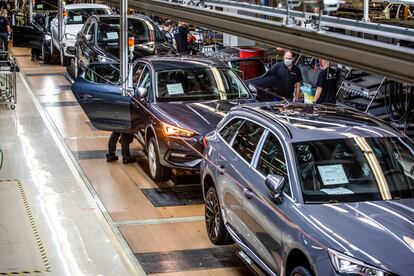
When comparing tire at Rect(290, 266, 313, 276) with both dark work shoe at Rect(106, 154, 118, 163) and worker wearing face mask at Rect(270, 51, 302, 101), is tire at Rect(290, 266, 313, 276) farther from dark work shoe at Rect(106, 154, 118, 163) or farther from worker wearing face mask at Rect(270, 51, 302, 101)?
worker wearing face mask at Rect(270, 51, 302, 101)

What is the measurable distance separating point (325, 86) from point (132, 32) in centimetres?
747

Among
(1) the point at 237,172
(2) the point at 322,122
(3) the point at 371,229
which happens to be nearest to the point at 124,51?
(1) the point at 237,172

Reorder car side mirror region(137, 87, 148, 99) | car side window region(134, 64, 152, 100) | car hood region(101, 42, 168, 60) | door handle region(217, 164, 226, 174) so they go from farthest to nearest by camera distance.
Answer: car hood region(101, 42, 168, 60) → car side window region(134, 64, 152, 100) → car side mirror region(137, 87, 148, 99) → door handle region(217, 164, 226, 174)

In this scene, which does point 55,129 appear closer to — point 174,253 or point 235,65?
point 235,65

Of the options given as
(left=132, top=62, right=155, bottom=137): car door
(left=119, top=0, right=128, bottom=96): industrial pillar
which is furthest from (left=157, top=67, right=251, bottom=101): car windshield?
(left=119, top=0, right=128, bottom=96): industrial pillar

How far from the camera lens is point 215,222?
962 cm

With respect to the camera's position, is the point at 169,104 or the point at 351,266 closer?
the point at 351,266

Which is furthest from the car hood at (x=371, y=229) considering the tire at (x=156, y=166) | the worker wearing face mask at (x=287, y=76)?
the worker wearing face mask at (x=287, y=76)

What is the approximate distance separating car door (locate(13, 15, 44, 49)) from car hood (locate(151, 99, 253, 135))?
45.0 feet

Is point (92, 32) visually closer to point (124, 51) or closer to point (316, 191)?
point (124, 51)

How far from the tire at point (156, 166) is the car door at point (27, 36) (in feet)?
45.1

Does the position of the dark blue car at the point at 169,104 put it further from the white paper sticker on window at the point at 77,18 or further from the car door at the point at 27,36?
the car door at the point at 27,36

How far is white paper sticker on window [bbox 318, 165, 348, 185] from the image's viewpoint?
763cm

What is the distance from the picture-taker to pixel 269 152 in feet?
27.0
